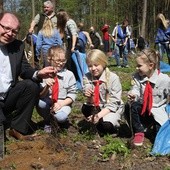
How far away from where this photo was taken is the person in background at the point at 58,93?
442 cm

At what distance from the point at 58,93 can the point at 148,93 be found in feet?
3.47

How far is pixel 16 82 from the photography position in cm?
421

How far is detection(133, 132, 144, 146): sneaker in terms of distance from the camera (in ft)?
13.3

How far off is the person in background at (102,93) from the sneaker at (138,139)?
369 mm

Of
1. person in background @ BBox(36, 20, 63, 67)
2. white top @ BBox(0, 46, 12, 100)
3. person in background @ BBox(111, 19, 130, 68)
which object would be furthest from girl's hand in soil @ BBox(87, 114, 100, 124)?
person in background @ BBox(111, 19, 130, 68)

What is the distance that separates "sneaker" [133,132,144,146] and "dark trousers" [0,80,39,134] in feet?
3.85

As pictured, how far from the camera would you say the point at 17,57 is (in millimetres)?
4141

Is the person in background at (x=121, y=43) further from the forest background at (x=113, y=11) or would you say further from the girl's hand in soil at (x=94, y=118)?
the forest background at (x=113, y=11)

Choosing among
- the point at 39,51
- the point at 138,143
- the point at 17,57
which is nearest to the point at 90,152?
the point at 138,143

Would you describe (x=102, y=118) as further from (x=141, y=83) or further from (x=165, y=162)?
(x=165, y=162)

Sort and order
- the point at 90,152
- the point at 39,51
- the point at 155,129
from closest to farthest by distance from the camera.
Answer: the point at 90,152 < the point at 155,129 < the point at 39,51

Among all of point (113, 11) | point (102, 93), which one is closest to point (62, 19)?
point (102, 93)

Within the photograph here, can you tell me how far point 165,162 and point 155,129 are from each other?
831mm

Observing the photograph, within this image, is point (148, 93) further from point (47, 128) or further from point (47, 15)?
point (47, 15)
